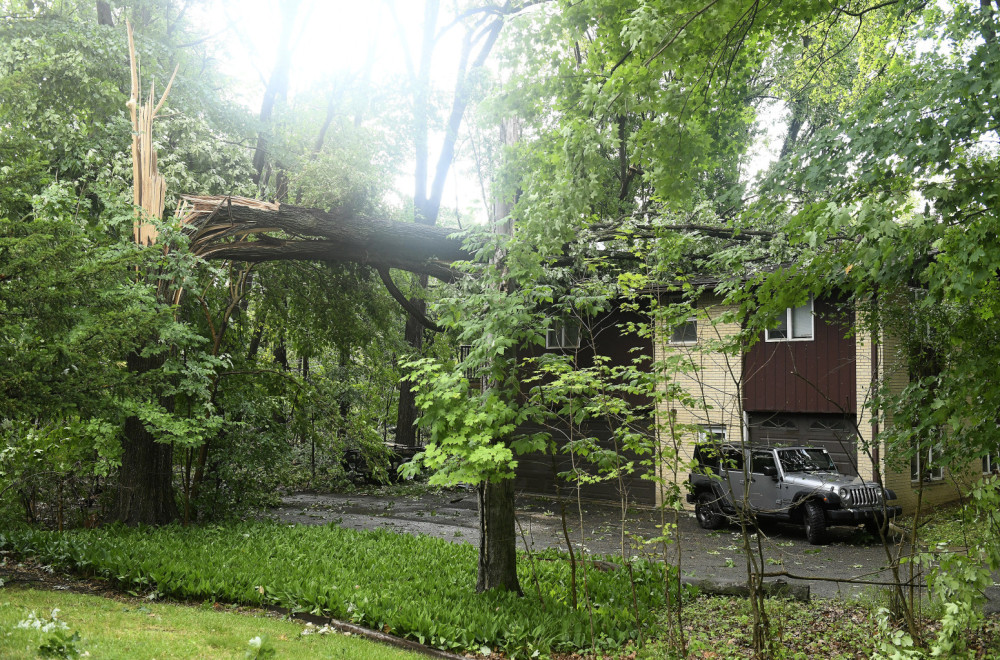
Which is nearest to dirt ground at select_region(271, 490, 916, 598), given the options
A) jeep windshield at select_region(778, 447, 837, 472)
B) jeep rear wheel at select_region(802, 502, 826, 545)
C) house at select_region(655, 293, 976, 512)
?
jeep rear wheel at select_region(802, 502, 826, 545)

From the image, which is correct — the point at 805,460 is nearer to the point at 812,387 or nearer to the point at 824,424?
the point at 812,387

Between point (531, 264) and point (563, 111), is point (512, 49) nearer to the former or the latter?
point (563, 111)

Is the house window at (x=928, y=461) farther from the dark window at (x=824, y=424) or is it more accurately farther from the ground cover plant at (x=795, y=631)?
the dark window at (x=824, y=424)

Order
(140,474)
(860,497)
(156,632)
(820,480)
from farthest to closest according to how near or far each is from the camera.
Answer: (820,480) < (860,497) < (140,474) < (156,632)

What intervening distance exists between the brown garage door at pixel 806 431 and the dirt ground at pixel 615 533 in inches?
89.3

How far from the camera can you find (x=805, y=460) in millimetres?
15414

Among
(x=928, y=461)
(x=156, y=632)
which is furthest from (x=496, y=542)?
(x=928, y=461)

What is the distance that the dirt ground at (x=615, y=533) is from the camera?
448 inches

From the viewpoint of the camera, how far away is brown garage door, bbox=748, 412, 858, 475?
686 inches

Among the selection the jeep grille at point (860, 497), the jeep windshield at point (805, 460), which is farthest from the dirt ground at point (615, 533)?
the jeep windshield at point (805, 460)

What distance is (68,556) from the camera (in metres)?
9.39

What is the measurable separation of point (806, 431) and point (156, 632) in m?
16.1

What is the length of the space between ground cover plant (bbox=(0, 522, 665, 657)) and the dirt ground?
752 millimetres

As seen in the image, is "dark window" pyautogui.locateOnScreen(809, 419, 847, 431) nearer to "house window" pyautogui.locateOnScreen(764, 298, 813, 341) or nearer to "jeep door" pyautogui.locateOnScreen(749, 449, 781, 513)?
"house window" pyautogui.locateOnScreen(764, 298, 813, 341)
